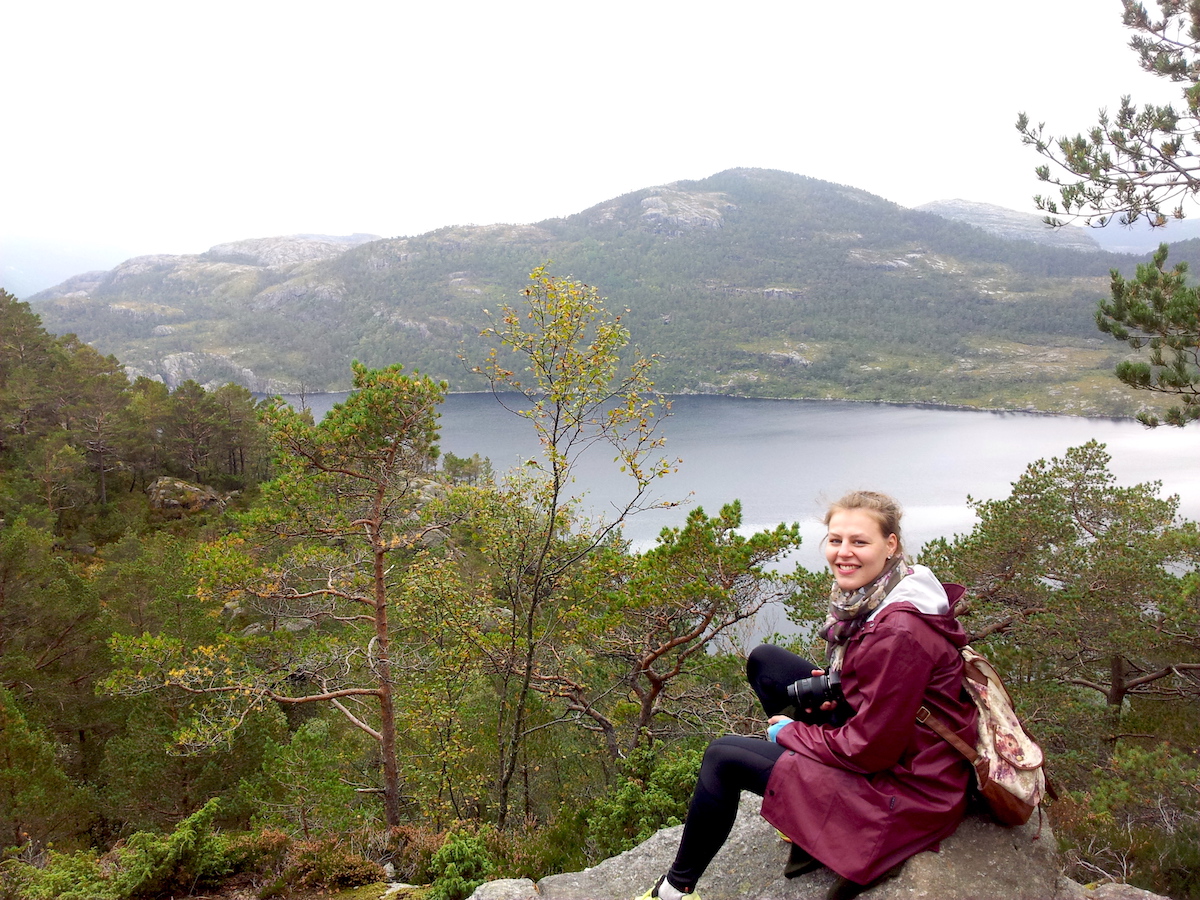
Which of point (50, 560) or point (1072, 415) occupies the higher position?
point (50, 560)

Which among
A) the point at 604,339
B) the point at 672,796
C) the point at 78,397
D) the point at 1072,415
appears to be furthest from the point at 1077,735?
the point at 1072,415

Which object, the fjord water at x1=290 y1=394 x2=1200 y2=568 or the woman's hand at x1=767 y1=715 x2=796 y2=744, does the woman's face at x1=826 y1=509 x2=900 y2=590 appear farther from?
the fjord water at x1=290 y1=394 x2=1200 y2=568

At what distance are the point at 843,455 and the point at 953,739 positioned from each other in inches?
2557

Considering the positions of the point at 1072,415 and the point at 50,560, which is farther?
the point at 1072,415

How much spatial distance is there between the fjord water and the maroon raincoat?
23.6 meters

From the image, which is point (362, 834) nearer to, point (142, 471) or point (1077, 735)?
point (1077, 735)

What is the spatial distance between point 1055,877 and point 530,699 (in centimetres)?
1018

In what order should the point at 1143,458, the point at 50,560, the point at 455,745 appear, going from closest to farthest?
the point at 455,745, the point at 50,560, the point at 1143,458

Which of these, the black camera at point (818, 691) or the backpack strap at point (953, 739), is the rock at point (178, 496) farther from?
the backpack strap at point (953, 739)

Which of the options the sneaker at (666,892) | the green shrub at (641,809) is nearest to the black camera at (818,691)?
the sneaker at (666,892)

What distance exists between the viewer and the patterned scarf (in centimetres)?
240

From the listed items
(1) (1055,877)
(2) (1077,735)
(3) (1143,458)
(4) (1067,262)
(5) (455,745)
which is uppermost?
(4) (1067,262)

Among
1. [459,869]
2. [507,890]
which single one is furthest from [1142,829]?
[459,869]

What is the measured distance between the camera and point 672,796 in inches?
177
